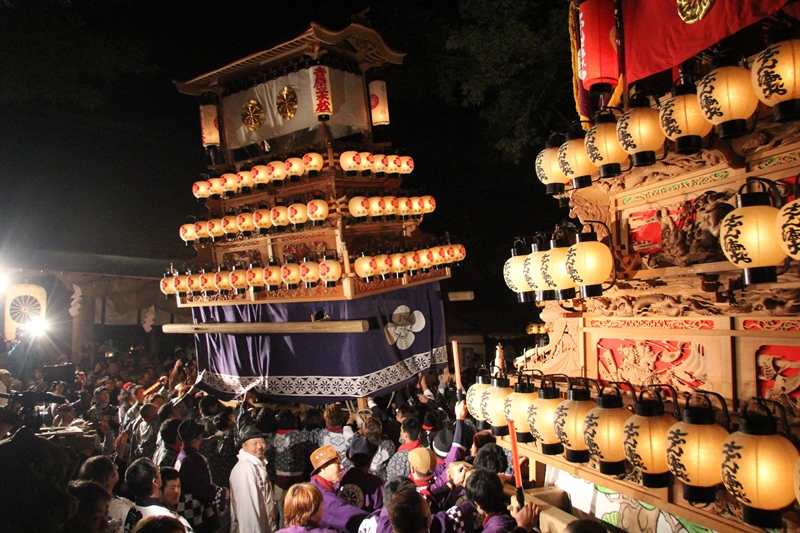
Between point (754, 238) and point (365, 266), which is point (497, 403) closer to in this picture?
point (754, 238)

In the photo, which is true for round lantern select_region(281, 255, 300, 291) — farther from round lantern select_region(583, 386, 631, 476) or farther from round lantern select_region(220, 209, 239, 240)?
round lantern select_region(583, 386, 631, 476)

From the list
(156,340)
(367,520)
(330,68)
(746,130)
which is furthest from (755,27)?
(156,340)

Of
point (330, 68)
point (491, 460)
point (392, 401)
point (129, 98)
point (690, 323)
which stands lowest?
point (392, 401)

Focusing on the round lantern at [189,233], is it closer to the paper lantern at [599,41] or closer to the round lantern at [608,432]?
the paper lantern at [599,41]

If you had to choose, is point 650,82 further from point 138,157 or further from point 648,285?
point 138,157

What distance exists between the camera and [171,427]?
24.1 feet

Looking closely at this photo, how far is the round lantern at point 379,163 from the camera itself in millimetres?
10539

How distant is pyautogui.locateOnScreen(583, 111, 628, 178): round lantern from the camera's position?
14.3 feet

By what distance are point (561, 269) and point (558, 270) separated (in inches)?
1.3

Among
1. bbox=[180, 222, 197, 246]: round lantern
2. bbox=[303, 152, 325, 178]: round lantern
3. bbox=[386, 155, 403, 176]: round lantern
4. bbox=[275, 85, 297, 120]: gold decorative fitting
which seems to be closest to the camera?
bbox=[303, 152, 325, 178]: round lantern

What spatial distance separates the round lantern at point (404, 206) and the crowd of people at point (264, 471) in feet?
12.7

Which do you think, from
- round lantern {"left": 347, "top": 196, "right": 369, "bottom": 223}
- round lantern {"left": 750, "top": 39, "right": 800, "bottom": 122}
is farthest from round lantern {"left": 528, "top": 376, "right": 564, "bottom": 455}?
round lantern {"left": 347, "top": 196, "right": 369, "bottom": 223}

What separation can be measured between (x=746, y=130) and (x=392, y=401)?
Result: 9.43 metres

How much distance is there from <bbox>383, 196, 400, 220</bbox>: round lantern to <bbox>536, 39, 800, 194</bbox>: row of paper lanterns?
225 inches
